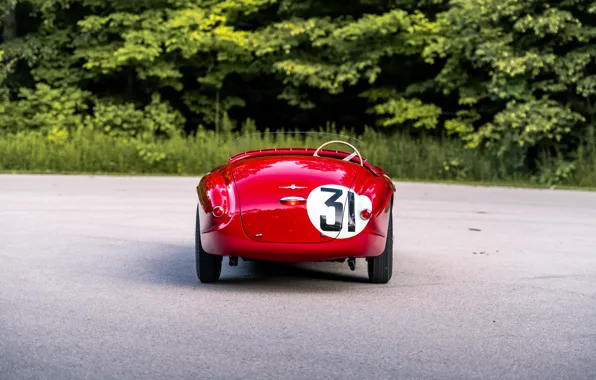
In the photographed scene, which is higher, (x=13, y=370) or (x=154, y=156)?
(x=13, y=370)

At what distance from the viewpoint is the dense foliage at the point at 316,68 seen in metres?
24.3

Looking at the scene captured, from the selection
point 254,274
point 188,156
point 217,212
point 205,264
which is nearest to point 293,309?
point 217,212

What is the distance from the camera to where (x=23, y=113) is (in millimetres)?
30984

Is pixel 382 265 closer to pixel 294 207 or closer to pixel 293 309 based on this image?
pixel 294 207

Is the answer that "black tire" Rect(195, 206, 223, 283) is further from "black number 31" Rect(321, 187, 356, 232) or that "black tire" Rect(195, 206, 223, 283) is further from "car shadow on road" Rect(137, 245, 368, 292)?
"black number 31" Rect(321, 187, 356, 232)

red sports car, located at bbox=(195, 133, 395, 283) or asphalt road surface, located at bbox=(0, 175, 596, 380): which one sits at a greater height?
red sports car, located at bbox=(195, 133, 395, 283)

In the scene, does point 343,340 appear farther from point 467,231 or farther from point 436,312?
point 467,231

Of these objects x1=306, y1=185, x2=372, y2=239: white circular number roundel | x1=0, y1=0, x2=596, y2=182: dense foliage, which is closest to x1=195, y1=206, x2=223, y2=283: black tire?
x1=306, y1=185, x2=372, y2=239: white circular number roundel

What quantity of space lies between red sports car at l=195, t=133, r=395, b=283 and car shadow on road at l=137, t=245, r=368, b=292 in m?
0.40

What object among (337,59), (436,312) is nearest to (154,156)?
(337,59)

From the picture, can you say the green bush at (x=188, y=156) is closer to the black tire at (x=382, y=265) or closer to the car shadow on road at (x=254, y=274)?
the car shadow on road at (x=254, y=274)

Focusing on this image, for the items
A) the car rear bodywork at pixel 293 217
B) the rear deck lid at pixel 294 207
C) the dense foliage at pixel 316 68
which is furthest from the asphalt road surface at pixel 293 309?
the dense foliage at pixel 316 68

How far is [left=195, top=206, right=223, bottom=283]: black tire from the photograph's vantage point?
8.41m

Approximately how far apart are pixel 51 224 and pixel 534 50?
584 inches
